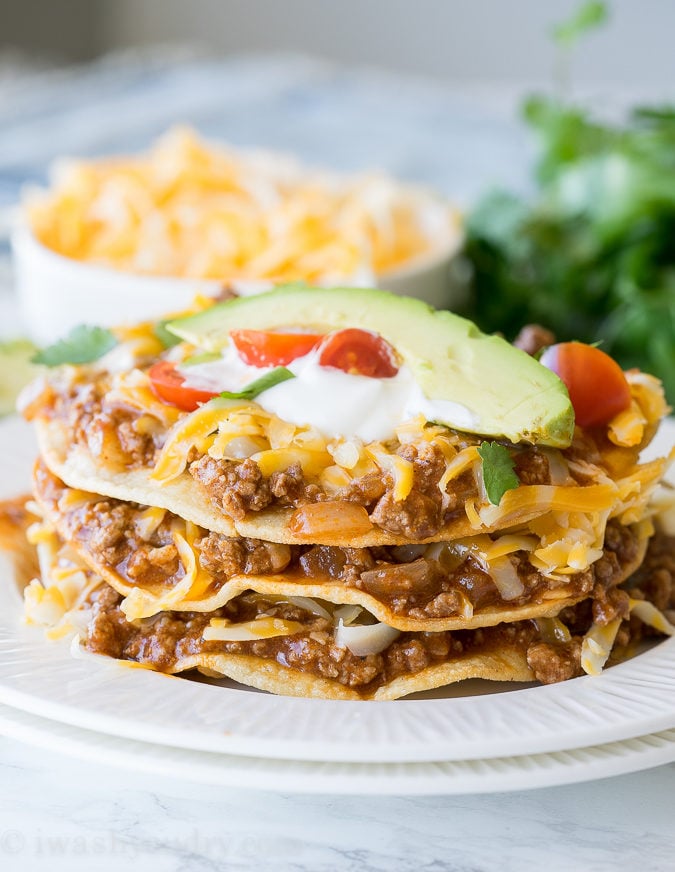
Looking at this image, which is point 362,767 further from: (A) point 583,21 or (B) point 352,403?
(A) point 583,21

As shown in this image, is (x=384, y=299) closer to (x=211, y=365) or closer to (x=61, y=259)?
(x=211, y=365)

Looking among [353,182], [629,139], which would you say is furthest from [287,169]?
[629,139]

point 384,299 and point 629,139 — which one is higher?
point 384,299

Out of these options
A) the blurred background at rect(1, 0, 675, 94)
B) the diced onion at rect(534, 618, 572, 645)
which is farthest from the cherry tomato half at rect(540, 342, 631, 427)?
the blurred background at rect(1, 0, 675, 94)

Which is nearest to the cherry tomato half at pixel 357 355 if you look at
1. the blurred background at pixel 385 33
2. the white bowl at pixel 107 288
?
the white bowl at pixel 107 288

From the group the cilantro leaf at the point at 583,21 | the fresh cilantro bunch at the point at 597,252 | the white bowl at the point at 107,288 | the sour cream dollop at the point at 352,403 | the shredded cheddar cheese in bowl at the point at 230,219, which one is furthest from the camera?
the cilantro leaf at the point at 583,21

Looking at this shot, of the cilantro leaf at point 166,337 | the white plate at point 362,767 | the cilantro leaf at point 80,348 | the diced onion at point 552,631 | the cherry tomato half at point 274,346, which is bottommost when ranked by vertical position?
the diced onion at point 552,631

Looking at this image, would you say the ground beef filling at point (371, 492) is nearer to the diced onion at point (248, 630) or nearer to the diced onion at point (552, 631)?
the diced onion at point (248, 630)

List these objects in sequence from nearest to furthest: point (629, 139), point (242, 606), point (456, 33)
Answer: point (242, 606), point (629, 139), point (456, 33)
